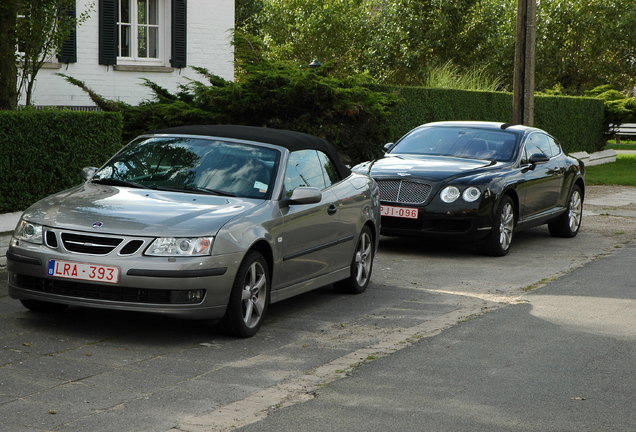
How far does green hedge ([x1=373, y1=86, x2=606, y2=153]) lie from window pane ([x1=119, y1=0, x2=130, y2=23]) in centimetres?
533

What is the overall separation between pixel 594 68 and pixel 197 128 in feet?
132

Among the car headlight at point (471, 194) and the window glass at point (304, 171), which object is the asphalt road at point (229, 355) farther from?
the car headlight at point (471, 194)

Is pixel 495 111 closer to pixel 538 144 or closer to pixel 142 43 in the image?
pixel 142 43

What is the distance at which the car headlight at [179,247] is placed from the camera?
24.6 feet

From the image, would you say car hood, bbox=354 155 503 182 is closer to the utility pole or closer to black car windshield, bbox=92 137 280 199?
black car windshield, bbox=92 137 280 199

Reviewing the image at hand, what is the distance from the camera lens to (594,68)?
47.1 metres

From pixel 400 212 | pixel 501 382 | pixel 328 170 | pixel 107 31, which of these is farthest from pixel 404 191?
pixel 107 31

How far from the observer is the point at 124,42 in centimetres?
2200

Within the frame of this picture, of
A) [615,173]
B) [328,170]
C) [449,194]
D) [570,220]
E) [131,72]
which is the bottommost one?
[615,173]

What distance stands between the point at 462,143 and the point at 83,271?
26.1 ft

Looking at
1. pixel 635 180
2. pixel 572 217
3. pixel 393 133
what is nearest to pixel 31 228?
pixel 572 217

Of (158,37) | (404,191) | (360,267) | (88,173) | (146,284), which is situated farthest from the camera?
(158,37)

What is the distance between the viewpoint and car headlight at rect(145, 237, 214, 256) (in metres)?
7.49

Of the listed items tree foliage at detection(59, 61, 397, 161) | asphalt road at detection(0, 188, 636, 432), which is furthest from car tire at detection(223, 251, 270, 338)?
tree foliage at detection(59, 61, 397, 161)
